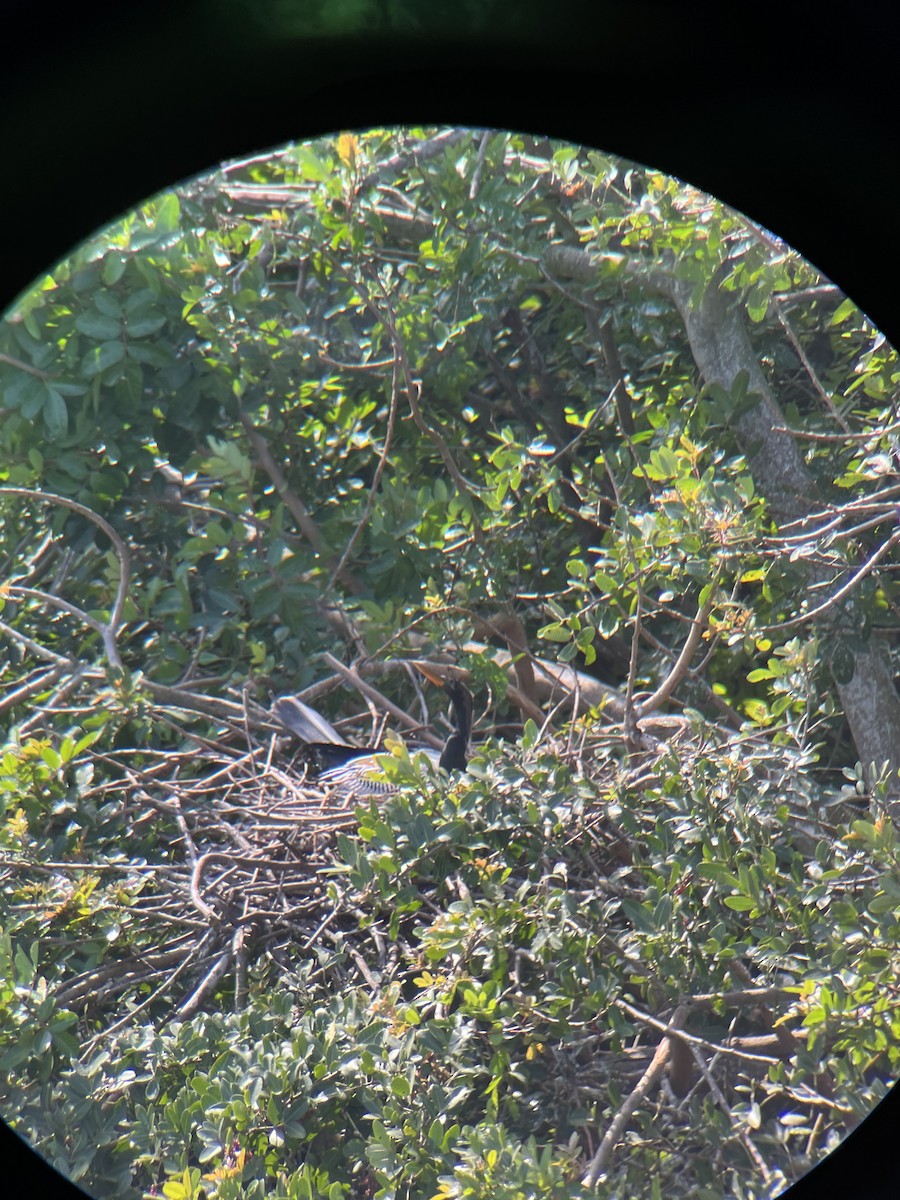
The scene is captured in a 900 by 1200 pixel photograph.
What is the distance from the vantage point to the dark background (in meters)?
0.77

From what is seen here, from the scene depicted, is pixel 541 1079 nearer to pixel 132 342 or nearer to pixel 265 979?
pixel 265 979

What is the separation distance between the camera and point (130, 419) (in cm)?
232

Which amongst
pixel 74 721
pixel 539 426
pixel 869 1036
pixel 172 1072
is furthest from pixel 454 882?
pixel 539 426

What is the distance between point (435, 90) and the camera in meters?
0.83

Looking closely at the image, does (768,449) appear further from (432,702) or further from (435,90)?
(435,90)

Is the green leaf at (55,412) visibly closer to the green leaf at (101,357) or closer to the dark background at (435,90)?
the green leaf at (101,357)

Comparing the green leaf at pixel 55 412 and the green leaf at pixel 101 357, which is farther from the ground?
the green leaf at pixel 101 357

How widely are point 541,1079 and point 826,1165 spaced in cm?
105

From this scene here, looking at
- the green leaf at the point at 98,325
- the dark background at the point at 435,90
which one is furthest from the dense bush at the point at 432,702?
the dark background at the point at 435,90

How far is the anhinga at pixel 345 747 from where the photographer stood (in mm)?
2115

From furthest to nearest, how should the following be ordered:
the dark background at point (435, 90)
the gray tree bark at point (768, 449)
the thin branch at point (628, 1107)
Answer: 1. the gray tree bark at point (768, 449)
2. the thin branch at point (628, 1107)
3. the dark background at point (435, 90)

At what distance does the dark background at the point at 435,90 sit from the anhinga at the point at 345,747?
1227 millimetres

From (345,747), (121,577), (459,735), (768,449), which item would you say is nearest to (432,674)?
(459,735)

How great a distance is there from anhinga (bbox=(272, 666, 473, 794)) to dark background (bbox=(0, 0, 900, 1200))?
48.3 inches
